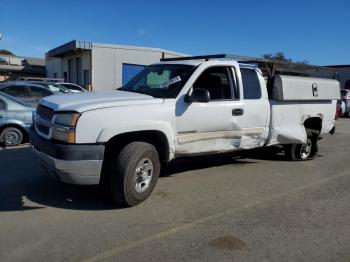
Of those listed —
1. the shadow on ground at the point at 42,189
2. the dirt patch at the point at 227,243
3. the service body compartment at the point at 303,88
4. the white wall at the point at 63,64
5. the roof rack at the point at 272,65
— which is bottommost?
the dirt patch at the point at 227,243

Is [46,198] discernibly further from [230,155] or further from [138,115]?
[230,155]

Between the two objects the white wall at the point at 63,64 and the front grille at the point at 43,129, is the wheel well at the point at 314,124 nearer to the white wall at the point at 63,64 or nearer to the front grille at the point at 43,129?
the front grille at the point at 43,129

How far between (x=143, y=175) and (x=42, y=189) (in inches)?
65.6

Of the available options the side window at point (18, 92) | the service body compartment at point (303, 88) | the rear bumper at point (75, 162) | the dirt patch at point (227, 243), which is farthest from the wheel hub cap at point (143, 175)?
the side window at point (18, 92)

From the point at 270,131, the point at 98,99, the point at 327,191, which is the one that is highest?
the point at 98,99

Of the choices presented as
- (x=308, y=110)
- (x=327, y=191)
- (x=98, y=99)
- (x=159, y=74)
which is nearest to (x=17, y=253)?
(x=98, y=99)

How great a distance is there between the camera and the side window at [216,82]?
6.25 metres

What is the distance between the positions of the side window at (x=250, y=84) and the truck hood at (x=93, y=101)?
187 cm

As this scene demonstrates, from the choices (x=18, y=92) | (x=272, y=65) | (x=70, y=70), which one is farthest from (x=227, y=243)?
(x=70, y=70)

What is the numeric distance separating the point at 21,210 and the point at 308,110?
18.7ft

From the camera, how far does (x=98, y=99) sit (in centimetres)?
514

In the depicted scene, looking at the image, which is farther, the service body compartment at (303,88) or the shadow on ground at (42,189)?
the service body compartment at (303,88)

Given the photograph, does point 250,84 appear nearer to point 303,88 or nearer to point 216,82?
point 216,82

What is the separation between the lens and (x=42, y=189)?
19.3ft
